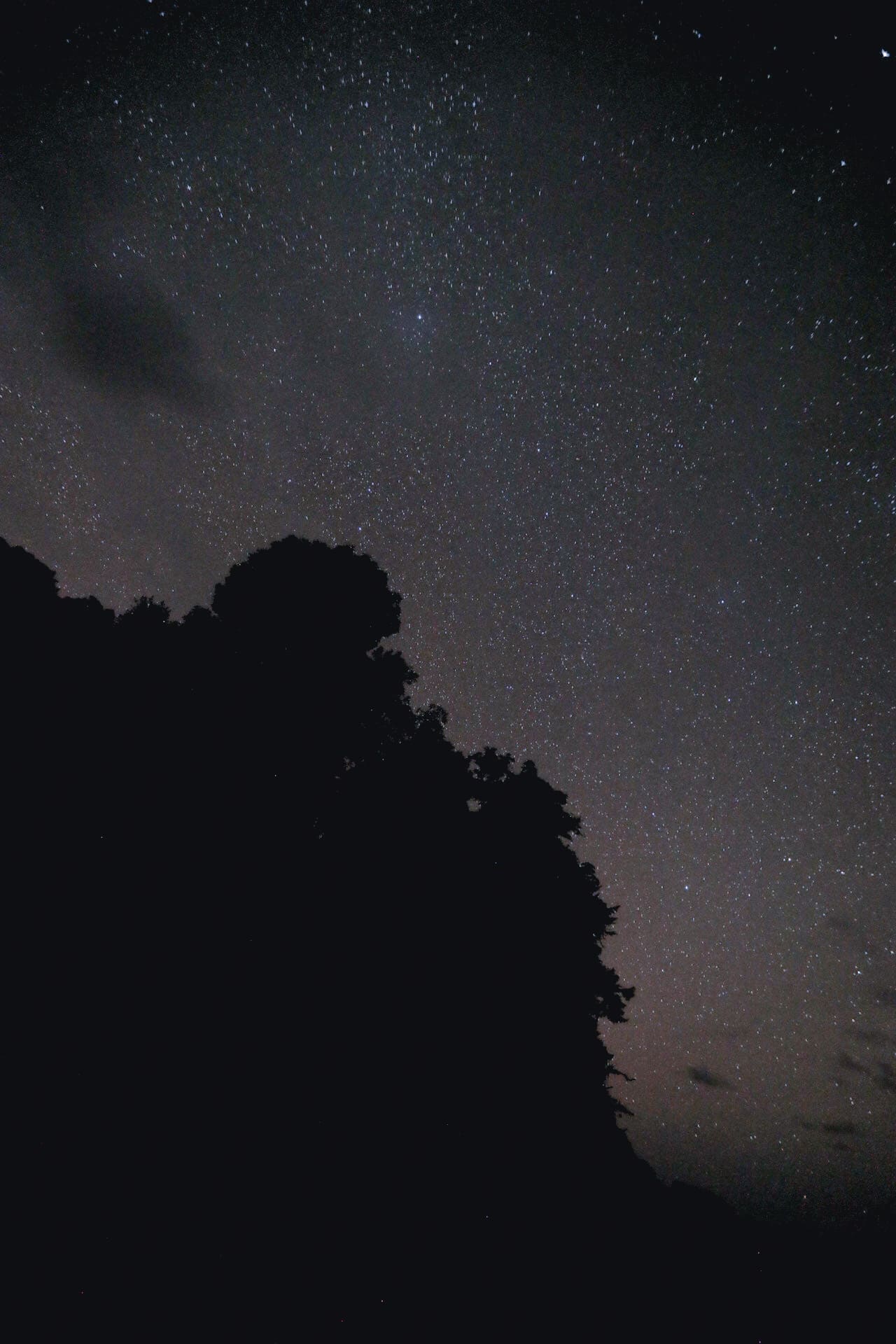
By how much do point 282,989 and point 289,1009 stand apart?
328 mm

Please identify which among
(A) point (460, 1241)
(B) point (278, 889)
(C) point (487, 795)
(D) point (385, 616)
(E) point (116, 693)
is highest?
(D) point (385, 616)

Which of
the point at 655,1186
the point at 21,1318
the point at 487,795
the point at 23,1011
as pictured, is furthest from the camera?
the point at 655,1186

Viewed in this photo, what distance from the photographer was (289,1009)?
9586 mm

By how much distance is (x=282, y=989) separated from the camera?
9695 millimetres

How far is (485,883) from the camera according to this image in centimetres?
1284

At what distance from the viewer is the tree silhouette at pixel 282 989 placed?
7.93 meters

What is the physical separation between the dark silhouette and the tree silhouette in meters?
0.04

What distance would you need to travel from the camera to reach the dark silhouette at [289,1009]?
25.7ft

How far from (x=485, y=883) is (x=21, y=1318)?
8.82 m

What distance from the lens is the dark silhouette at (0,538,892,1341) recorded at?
784cm

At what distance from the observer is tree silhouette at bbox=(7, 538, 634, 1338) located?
793 cm

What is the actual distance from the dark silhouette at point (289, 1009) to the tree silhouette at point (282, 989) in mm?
44

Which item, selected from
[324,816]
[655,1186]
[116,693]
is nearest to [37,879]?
[116,693]

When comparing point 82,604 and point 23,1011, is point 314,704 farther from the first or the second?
point 23,1011
